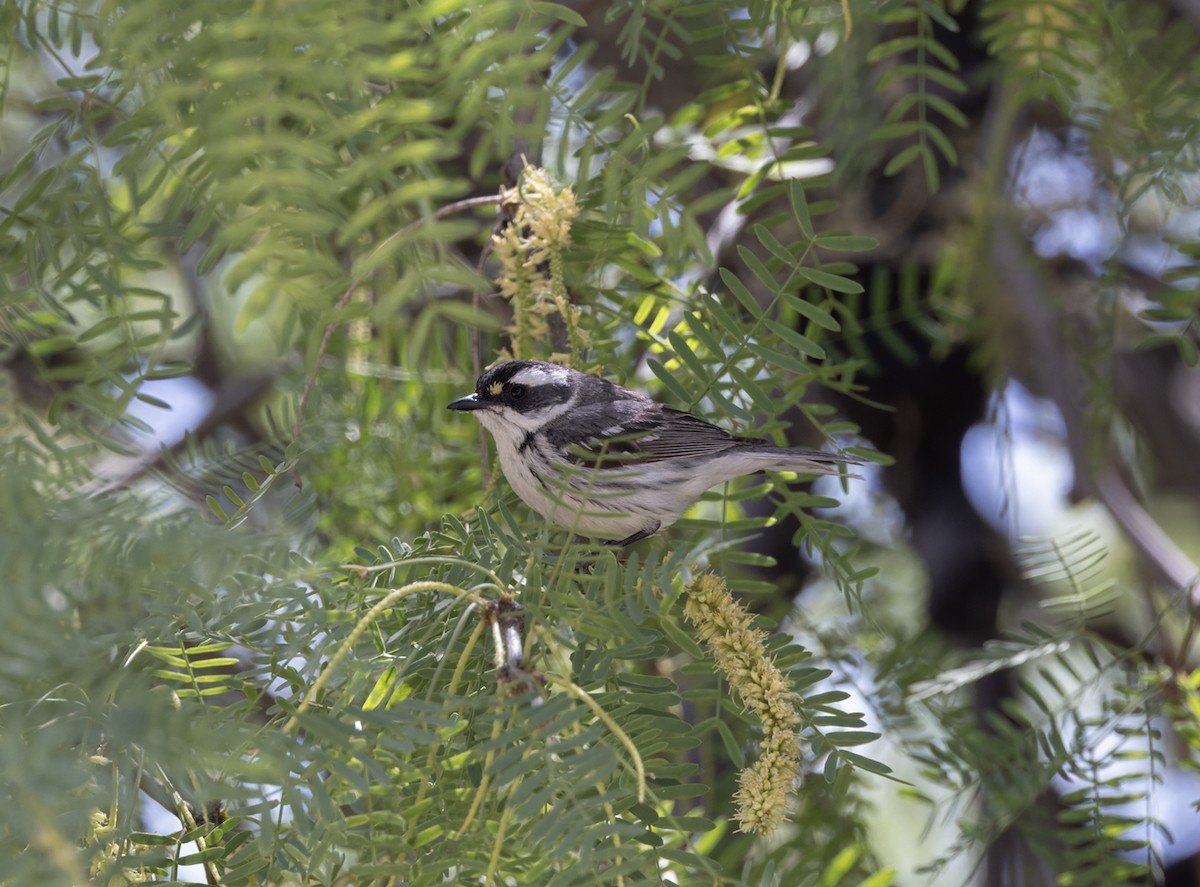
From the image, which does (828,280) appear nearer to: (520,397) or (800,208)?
(800,208)

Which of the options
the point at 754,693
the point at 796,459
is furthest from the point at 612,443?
the point at 754,693

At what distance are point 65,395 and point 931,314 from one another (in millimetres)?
2906

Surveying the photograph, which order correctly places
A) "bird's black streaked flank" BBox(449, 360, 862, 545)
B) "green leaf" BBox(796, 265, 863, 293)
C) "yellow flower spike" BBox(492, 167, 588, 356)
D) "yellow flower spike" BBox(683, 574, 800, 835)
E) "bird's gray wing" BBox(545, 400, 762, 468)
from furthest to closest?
1. "bird's gray wing" BBox(545, 400, 762, 468)
2. "bird's black streaked flank" BBox(449, 360, 862, 545)
3. "yellow flower spike" BBox(492, 167, 588, 356)
4. "green leaf" BBox(796, 265, 863, 293)
5. "yellow flower spike" BBox(683, 574, 800, 835)

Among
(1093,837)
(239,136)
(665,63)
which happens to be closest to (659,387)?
(1093,837)

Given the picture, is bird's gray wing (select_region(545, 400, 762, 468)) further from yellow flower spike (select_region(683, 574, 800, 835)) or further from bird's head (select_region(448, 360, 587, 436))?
yellow flower spike (select_region(683, 574, 800, 835))

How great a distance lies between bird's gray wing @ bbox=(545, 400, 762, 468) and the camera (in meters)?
2.55

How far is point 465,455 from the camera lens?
2.79 m

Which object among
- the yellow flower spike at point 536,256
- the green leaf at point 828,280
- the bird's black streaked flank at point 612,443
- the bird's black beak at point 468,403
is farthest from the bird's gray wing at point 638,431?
the green leaf at point 828,280

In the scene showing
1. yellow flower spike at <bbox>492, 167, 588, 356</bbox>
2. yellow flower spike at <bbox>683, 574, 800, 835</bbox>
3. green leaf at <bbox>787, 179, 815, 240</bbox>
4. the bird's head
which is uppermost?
green leaf at <bbox>787, 179, 815, 240</bbox>

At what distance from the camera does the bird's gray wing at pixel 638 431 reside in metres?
2.55

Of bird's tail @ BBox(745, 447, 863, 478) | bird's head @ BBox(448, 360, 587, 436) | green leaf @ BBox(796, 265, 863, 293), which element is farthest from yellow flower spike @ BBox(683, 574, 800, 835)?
bird's head @ BBox(448, 360, 587, 436)

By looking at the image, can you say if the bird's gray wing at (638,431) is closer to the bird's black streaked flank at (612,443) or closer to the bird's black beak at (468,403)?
the bird's black streaked flank at (612,443)

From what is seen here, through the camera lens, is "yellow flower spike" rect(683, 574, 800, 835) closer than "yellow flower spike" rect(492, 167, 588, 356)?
Yes

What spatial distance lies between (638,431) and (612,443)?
11 centimetres
